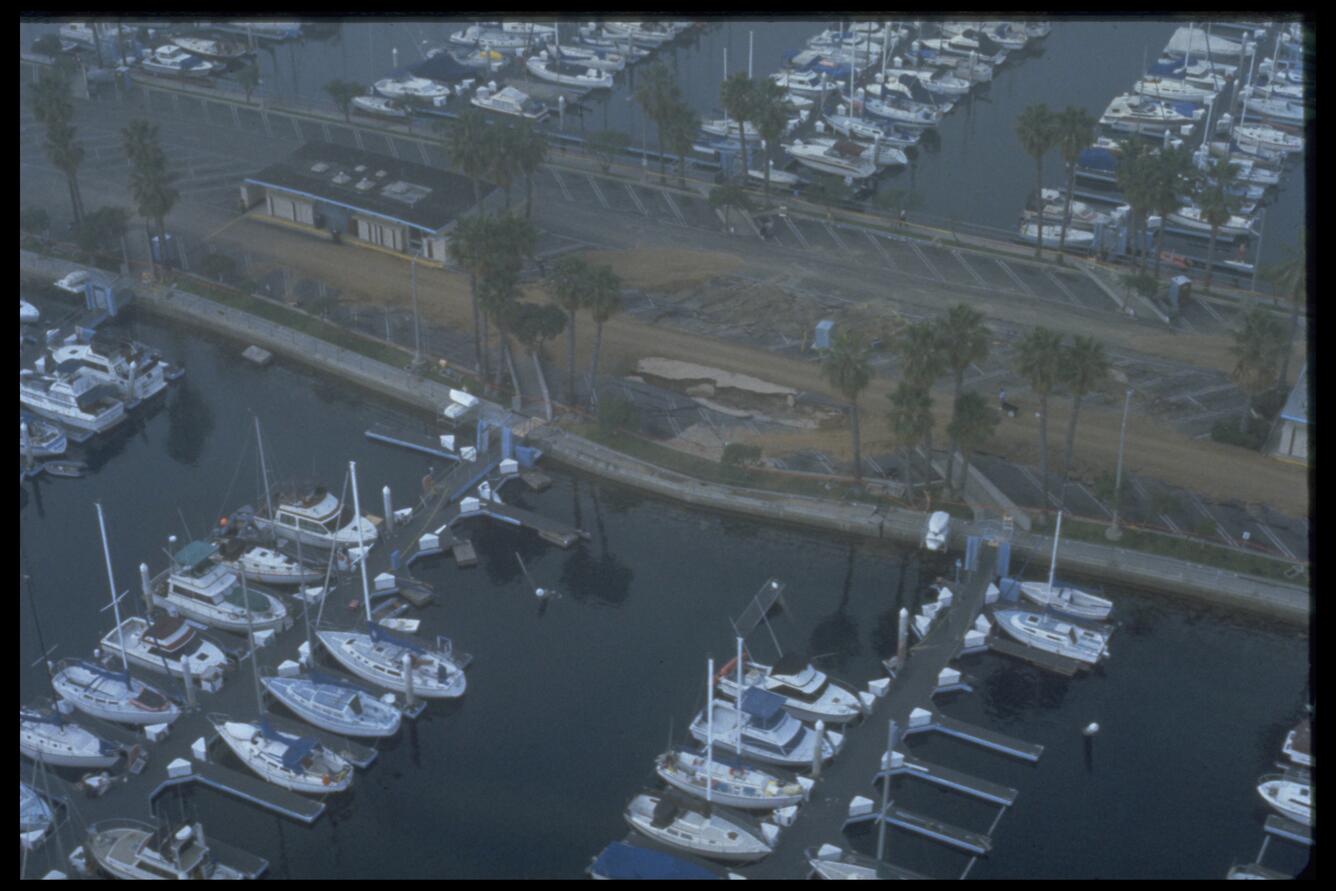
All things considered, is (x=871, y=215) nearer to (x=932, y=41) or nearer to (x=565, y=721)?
(x=932, y=41)

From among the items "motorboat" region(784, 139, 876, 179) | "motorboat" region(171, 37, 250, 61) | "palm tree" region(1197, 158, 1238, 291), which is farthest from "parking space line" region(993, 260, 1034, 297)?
"motorboat" region(171, 37, 250, 61)

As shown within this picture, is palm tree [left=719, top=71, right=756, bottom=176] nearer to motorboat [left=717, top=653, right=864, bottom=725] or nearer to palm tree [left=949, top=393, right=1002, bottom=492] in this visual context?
palm tree [left=949, top=393, right=1002, bottom=492]

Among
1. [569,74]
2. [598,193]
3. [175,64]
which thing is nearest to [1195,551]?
[598,193]

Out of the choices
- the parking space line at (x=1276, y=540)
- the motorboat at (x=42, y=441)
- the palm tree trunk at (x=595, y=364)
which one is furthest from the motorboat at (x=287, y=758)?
the parking space line at (x=1276, y=540)

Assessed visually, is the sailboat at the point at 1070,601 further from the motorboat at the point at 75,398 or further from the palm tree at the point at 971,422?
the motorboat at the point at 75,398

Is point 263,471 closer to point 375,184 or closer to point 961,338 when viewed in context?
point 375,184

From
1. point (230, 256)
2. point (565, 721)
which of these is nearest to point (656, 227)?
point (230, 256)
